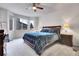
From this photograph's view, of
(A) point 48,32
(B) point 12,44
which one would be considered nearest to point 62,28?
(A) point 48,32

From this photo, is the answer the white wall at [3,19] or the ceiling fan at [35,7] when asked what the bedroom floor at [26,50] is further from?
the ceiling fan at [35,7]

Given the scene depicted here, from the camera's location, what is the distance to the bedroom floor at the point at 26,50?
2.11m

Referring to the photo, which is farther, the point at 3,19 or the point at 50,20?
the point at 50,20

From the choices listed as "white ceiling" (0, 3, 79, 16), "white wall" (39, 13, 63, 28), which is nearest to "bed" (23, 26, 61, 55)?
"white wall" (39, 13, 63, 28)

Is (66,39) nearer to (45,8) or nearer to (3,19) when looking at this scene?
(45,8)

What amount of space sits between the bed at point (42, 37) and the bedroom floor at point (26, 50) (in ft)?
0.27

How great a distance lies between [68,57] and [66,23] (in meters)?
0.61

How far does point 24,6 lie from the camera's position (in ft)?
6.97

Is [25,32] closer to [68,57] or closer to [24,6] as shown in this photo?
[24,6]

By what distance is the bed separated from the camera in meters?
2.10

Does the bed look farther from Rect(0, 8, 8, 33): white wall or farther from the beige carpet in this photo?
Rect(0, 8, 8, 33): white wall

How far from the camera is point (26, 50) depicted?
212cm

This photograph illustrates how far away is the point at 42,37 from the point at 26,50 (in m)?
0.36

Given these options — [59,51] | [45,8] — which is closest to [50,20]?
[45,8]
